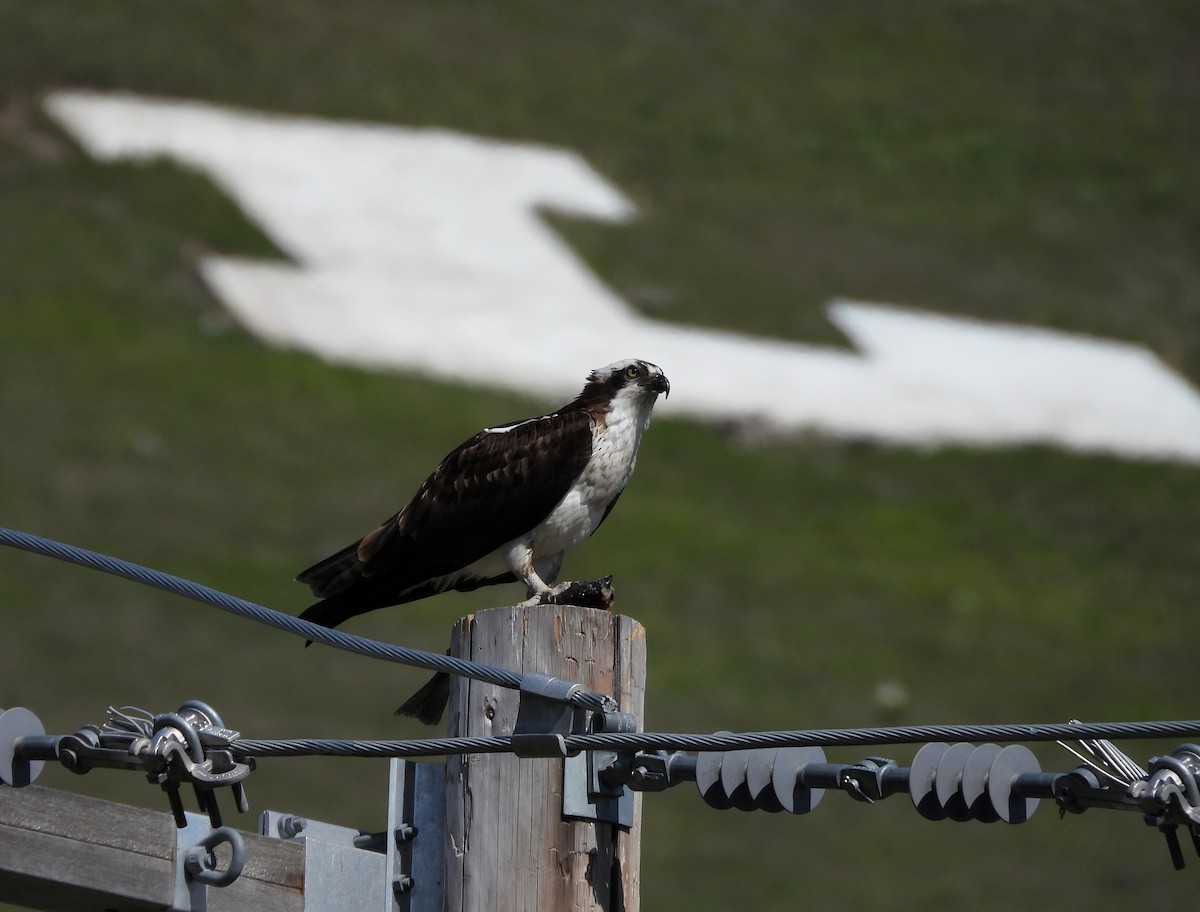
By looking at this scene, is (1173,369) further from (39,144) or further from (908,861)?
(39,144)

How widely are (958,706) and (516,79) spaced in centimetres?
1306

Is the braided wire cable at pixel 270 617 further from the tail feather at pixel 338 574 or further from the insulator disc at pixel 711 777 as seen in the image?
the tail feather at pixel 338 574

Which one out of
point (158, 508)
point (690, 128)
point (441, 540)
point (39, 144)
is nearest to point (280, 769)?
point (158, 508)

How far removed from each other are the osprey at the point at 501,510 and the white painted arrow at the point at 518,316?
12.9 meters

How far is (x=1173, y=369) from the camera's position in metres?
22.2

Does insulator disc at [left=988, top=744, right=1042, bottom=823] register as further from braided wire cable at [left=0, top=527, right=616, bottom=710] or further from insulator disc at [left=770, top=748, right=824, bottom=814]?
braided wire cable at [left=0, top=527, right=616, bottom=710]

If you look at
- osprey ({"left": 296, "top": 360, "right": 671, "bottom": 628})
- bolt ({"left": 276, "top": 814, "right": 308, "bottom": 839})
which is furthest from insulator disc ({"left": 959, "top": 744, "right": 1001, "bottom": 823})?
osprey ({"left": 296, "top": 360, "right": 671, "bottom": 628})

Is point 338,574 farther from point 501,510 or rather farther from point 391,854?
point 391,854

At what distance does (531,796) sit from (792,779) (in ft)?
1.86

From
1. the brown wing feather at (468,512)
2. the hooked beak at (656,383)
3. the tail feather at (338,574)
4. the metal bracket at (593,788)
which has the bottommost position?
the metal bracket at (593,788)

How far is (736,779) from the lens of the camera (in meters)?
3.67

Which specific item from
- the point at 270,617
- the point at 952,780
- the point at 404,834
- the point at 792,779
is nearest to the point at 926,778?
the point at 952,780

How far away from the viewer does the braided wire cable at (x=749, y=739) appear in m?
3.08

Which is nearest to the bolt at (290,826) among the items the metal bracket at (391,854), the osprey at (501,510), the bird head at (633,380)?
the metal bracket at (391,854)
